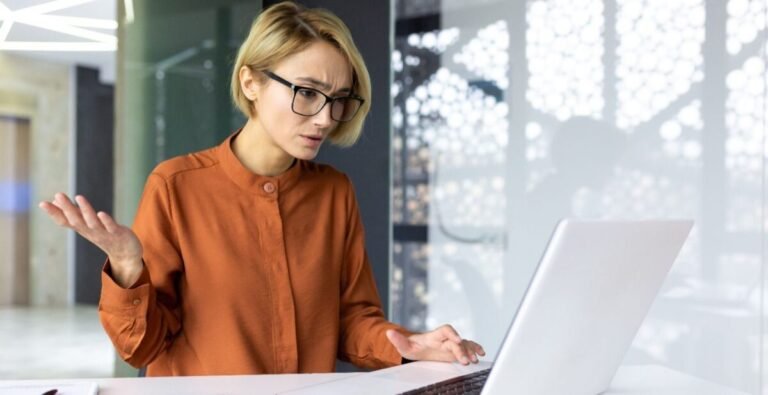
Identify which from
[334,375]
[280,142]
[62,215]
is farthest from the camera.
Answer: [280,142]

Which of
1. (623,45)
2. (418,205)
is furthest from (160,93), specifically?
(623,45)

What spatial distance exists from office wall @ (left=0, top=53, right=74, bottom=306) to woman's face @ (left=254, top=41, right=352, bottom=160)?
2297 mm

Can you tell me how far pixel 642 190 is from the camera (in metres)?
3.39

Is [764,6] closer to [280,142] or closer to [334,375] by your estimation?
[280,142]

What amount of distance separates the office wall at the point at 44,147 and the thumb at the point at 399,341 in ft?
8.89

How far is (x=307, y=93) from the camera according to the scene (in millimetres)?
1739

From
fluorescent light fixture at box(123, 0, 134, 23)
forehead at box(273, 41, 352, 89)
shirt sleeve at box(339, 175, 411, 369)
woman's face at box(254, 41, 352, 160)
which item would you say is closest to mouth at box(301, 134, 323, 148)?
woman's face at box(254, 41, 352, 160)

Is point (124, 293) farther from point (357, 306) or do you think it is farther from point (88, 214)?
point (357, 306)

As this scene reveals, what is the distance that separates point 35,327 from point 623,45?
2.96 m

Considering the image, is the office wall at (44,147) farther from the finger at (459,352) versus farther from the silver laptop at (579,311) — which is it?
the silver laptop at (579,311)

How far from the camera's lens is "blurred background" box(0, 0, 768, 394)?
3.21m

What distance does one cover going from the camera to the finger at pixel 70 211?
1256 mm

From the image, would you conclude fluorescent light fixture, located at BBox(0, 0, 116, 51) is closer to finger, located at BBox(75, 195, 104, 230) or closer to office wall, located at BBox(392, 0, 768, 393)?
office wall, located at BBox(392, 0, 768, 393)

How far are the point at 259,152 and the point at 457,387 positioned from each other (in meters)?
0.76
